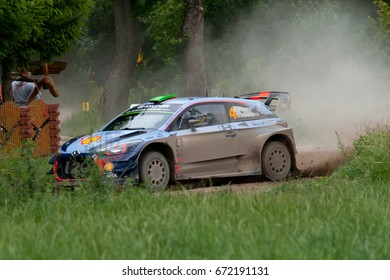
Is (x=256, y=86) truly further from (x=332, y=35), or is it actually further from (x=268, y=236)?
(x=268, y=236)

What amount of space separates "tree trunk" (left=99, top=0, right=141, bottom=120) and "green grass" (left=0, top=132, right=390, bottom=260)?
2195 centimetres

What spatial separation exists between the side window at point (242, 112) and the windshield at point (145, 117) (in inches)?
40.5

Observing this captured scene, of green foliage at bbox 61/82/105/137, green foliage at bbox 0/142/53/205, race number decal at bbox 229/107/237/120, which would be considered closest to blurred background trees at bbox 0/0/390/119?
green foliage at bbox 61/82/105/137

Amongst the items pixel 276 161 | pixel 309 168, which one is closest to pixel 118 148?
pixel 276 161

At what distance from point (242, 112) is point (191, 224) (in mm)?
7990

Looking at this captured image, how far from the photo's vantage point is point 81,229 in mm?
9672

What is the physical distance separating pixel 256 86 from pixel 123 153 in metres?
25.3

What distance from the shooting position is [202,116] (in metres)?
17.0

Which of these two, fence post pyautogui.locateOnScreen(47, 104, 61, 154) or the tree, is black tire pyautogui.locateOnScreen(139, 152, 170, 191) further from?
fence post pyautogui.locateOnScreen(47, 104, 61, 154)

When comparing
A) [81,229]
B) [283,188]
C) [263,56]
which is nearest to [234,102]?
[283,188]

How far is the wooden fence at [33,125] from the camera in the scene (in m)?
23.9

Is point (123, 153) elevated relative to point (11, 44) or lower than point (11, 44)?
lower

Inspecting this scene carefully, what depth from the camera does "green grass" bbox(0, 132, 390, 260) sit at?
8625 millimetres

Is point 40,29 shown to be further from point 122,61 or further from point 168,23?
point 122,61
